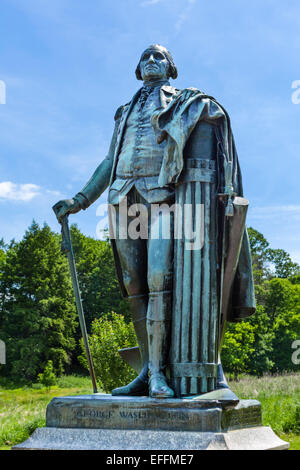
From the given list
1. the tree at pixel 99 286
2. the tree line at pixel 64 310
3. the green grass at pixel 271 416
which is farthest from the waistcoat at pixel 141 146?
the tree at pixel 99 286

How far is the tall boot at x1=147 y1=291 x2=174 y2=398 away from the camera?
5.02 metres

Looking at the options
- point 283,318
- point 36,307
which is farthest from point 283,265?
point 36,307

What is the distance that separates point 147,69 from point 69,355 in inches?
1748

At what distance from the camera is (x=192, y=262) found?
5.11 metres

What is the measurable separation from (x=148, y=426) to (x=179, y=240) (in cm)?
168

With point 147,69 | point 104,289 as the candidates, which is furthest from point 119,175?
point 104,289

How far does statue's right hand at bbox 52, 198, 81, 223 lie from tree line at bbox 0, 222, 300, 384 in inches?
1425

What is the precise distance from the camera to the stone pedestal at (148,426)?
13.9ft

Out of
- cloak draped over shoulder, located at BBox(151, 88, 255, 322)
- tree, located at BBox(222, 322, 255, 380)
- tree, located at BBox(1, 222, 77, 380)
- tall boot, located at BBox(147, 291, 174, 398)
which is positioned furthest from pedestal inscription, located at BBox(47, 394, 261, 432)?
tree, located at BBox(1, 222, 77, 380)

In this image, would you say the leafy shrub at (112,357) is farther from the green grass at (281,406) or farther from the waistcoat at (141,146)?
the waistcoat at (141,146)

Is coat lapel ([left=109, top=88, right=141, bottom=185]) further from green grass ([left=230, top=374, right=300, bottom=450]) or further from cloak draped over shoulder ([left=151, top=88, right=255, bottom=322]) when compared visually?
green grass ([left=230, top=374, right=300, bottom=450])

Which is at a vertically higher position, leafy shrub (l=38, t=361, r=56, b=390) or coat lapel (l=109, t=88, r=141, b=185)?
coat lapel (l=109, t=88, r=141, b=185)

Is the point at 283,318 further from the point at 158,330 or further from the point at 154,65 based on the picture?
the point at 158,330

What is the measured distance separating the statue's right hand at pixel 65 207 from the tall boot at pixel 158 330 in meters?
1.54
